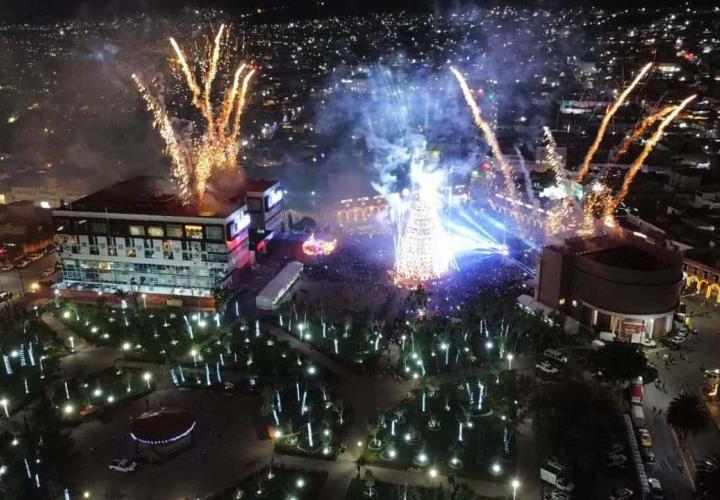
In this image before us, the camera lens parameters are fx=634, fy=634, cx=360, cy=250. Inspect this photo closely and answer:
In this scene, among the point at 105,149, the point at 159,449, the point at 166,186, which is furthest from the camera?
the point at 105,149

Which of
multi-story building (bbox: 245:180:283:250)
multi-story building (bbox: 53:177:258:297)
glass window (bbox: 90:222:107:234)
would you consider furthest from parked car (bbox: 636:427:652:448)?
glass window (bbox: 90:222:107:234)

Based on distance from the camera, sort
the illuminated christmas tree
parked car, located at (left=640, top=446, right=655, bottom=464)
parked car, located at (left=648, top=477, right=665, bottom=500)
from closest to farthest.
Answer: parked car, located at (left=648, top=477, right=665, bottom=500) → parked car, located at (left=640, top=446, right=655, bottom=464) → the illuminated christmas tree

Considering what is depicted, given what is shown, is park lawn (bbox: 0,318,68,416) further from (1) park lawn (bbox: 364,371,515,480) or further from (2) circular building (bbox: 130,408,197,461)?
(1) park lawn (bbox: 364,371,515,480)

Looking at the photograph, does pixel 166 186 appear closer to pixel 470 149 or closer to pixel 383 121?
pixel 470 149

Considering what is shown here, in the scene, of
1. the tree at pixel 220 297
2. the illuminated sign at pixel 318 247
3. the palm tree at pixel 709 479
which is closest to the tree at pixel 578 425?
the palm tree at pixel 709 479

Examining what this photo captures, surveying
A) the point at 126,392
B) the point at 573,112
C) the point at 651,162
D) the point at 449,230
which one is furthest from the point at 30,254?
the point at 573,112

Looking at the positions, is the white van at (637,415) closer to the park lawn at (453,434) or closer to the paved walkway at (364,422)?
the paved walkway at (364,422)
